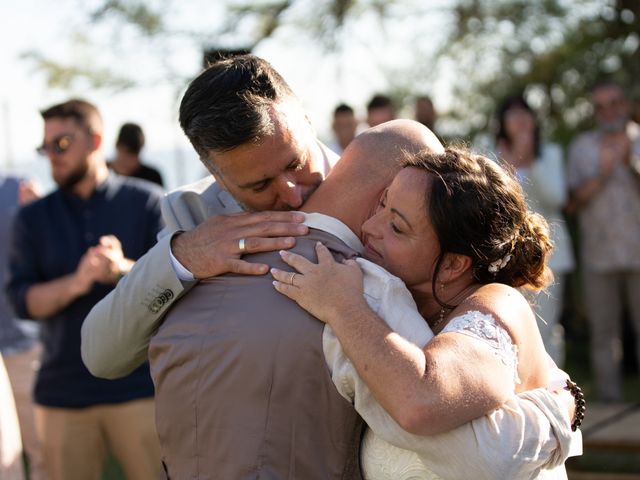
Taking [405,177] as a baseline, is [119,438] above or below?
below

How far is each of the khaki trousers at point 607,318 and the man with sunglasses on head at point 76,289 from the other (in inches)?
163

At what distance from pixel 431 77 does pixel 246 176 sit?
10440 mm

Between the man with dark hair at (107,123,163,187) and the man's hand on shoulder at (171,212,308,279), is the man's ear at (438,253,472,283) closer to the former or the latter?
the man's hand on shoulder at (171,212,308,279)

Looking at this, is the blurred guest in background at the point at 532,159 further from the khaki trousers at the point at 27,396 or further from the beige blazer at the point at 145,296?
the beige blazer at the point at 145,296

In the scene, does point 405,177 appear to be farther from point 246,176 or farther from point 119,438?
point 119,438

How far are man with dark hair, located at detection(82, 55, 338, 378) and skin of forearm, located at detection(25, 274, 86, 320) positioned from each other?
194 centimetres

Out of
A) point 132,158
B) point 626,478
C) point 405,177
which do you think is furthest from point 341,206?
point 132,158

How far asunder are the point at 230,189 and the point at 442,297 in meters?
0.65

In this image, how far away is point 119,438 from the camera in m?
4.96

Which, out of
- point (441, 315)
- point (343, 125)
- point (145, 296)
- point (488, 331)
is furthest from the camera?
point (343, 125)

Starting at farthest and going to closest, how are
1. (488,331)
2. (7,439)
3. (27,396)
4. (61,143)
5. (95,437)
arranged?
1. (27,396)
2. (61,143)
3. (95,437)
4. (7,439)
5. (488,331)

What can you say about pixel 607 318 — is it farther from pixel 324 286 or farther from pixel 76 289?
pixel 324 286

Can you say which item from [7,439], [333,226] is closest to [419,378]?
[333,226]

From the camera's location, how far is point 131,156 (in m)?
7.79
